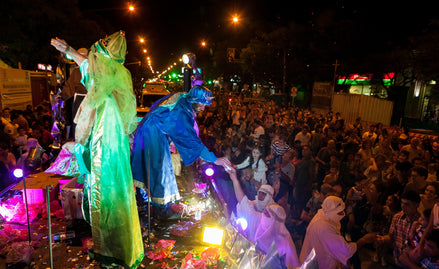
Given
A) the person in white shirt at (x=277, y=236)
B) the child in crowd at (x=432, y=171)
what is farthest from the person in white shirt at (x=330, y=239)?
the child in crowd at (x=432, y=171)

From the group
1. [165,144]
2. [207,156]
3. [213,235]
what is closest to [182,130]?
[165,144]

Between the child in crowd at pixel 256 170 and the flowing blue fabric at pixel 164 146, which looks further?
the child in crowd at pixel 256 170

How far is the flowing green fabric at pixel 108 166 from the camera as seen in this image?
2.50 metres

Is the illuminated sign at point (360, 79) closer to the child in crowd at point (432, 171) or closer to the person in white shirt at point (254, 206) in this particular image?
the child in crowd at point (432, 171)

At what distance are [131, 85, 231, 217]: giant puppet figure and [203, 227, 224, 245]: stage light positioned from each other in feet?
2.07

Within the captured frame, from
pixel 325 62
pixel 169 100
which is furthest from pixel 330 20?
pixel 169 100

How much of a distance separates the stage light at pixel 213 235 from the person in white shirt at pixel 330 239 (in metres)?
1.27

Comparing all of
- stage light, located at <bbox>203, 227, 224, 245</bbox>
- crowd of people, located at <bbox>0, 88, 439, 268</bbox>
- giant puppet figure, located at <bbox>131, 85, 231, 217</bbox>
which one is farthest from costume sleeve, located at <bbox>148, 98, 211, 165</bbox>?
stage light, located at <bbox>203, 227, 224, 245</bbox>

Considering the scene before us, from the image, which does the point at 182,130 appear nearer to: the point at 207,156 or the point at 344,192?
the point at 207,156

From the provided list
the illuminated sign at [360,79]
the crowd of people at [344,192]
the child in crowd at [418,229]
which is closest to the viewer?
the crowd of people at [344,192]

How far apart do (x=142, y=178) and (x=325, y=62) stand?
92.7 feet

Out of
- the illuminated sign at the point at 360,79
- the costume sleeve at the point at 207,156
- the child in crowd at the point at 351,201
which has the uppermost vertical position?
the illuminated sign at the point at 360,79

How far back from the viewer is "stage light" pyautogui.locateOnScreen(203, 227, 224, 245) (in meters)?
3.40

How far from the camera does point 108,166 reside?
253 cm
